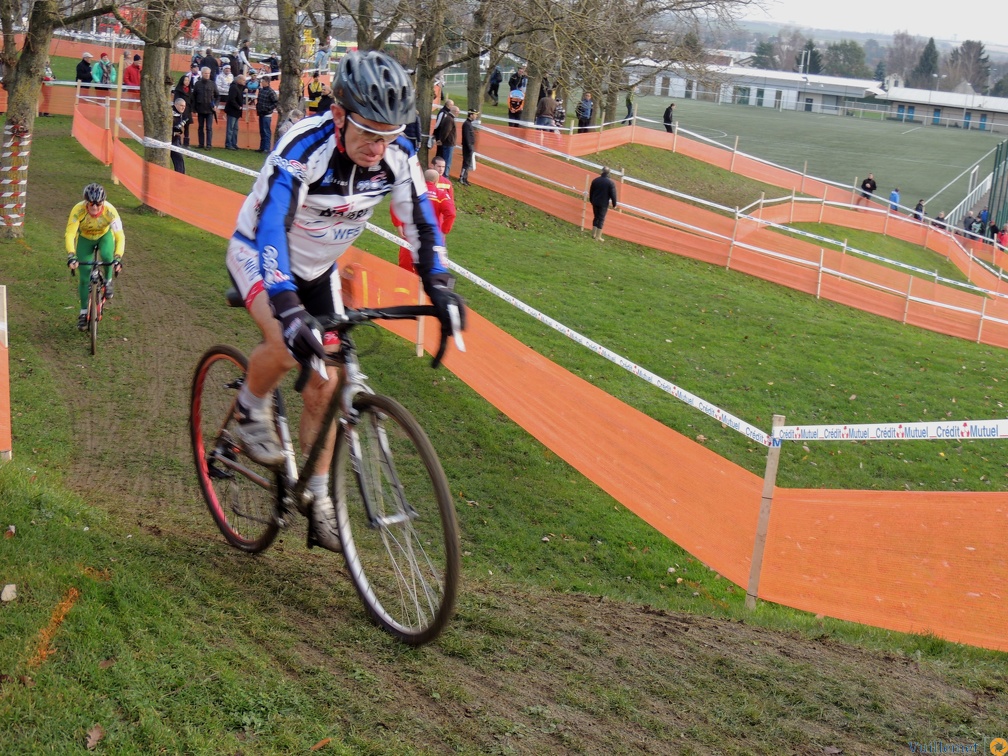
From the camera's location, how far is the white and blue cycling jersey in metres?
4.56

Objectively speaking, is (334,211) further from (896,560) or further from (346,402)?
(896,560)

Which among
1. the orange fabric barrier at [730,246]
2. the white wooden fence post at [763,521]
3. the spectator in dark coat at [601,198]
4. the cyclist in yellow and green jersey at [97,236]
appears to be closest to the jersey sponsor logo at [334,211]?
the white wooden fence post at [763,521]

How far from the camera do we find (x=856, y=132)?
76250mm

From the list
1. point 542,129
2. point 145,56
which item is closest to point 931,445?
point 145,56

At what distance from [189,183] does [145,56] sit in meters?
3.43

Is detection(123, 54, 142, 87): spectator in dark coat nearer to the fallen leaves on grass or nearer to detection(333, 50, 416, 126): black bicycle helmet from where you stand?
detection(333, 50, 416, 126): black bicycle helmet

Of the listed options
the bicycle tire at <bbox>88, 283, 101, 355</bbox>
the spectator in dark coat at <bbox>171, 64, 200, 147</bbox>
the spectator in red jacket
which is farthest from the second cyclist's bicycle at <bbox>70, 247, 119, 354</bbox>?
the spectator in red jacket

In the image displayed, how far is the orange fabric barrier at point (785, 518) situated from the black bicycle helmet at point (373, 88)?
101 cm

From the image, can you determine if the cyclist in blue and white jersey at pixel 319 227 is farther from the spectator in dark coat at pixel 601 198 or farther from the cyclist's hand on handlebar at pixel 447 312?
the spectator in dark coat at pixel 601 198

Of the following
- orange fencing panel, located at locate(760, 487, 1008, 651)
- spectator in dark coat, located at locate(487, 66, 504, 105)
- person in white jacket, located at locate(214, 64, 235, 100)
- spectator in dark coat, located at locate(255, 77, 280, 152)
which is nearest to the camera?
orange fencing panel, located at locate(760, 487, 1008, 651)

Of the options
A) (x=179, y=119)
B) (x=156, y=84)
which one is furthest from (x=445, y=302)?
(x=179, y=119)

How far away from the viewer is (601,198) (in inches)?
1007

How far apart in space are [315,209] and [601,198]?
21340 millimetres

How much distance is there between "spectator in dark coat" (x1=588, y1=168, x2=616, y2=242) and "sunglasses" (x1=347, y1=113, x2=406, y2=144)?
2120cm
